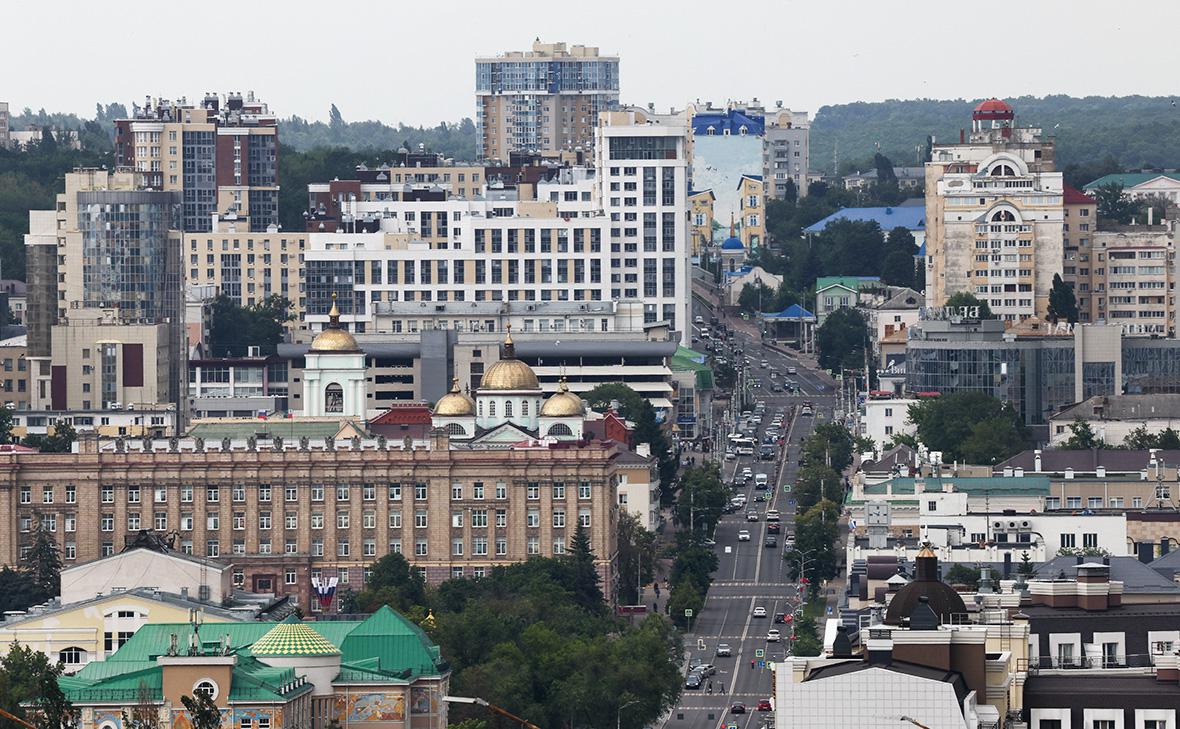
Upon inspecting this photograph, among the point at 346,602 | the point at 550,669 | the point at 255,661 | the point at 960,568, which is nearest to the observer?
the point at 255,661

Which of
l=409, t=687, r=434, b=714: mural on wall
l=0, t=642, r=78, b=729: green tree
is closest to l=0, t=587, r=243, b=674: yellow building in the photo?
l=0, t=642, r=78, b=729: green tree

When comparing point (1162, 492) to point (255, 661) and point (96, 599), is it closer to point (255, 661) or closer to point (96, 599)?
point (96, 599)

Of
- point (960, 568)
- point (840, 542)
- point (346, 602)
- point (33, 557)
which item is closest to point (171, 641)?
point (960, 568)

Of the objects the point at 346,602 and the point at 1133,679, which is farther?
the point at 346,602

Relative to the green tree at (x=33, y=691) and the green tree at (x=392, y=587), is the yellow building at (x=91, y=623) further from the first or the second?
the green tree at (x=392, y=587)


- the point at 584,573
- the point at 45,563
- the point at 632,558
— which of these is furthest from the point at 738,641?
the point at 45,563

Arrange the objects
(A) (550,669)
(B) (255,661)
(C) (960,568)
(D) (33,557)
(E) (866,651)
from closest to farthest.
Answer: (E) (866,651) < (B) (255,661) < (A) (550,669) < (C) (960,568) < (D) (33,557)

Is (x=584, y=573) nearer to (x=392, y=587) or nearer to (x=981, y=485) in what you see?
(x=392, y=587)
